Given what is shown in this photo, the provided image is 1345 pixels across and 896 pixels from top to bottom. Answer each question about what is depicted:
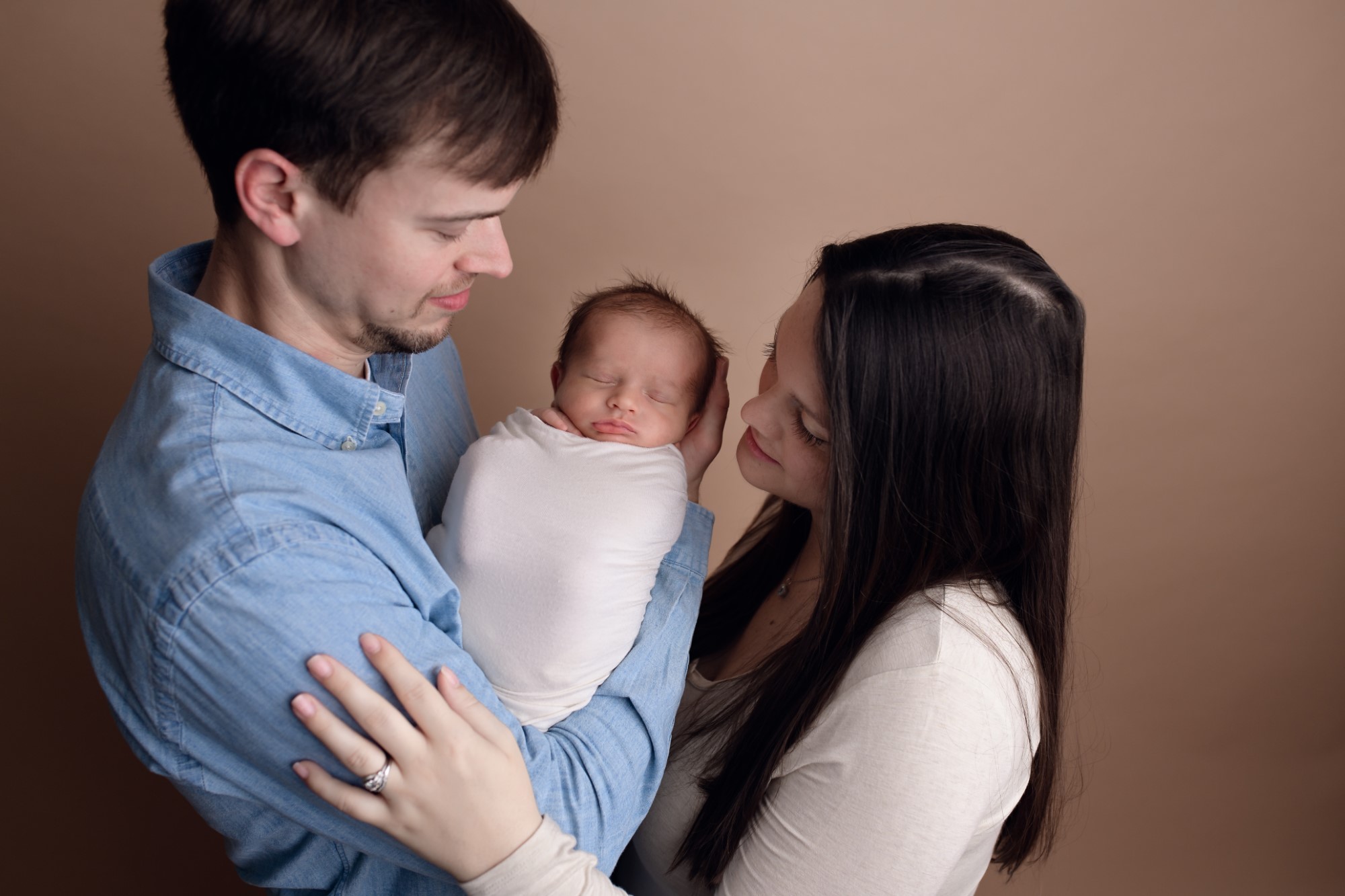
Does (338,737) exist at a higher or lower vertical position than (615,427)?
lower

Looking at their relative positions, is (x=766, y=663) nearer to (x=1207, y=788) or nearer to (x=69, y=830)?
(x=69, y=830)

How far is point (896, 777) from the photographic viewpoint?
1297mm

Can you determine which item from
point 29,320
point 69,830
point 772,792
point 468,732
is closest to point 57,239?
point 29,320

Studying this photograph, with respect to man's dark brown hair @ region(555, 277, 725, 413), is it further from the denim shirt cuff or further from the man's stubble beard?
the man's stubble beard

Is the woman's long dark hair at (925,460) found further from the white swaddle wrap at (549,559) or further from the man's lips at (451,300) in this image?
the man's lips at (451,300)

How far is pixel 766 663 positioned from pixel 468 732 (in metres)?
0.60

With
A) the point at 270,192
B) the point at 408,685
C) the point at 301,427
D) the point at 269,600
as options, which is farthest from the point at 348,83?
the point at 408,685

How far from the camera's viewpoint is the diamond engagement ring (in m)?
1.13

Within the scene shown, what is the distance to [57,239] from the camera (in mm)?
2047

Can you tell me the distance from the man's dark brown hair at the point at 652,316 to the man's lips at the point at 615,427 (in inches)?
6.0

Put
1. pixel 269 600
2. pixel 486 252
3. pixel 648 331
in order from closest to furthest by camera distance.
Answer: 1. pixel 269 600
2. pixel 486 252
3. pixel 648 331

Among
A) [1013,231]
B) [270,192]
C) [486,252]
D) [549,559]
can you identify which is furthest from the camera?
[1013,231]

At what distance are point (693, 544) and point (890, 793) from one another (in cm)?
58

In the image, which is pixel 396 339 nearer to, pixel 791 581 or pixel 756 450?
pixel 756 450
